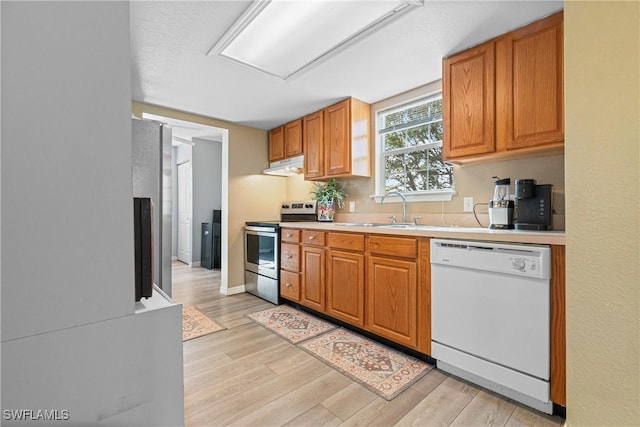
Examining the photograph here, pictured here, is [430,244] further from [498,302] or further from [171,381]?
[171,381]

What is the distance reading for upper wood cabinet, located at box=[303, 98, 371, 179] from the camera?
3.03m

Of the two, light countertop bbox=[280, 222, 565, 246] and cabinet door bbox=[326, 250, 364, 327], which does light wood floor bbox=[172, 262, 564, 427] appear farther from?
light countertop bbox=[280, 222, 565, 246]

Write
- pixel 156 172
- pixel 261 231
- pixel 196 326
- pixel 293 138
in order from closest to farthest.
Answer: pixel 156 172, pixel 196 326, pixel 261 231, pixel 293 138

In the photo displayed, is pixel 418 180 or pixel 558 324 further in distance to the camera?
pixel 418 180

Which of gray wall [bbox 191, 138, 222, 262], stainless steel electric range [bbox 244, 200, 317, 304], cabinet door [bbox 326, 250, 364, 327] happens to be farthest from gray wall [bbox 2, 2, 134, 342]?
gray wall [bbox 191, 138, 222, 262]

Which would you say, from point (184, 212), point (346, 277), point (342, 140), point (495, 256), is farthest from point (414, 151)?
point (184, 212)

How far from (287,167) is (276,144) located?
1.62ft

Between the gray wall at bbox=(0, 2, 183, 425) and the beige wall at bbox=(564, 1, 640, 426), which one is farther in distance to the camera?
the beige wall at bbox=(564, 1, 640, 426)

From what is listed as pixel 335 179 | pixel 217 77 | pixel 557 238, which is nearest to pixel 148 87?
pixel 217 77

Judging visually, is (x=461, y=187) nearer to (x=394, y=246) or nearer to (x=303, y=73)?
(x=394, y=246)

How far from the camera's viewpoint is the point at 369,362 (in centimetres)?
201

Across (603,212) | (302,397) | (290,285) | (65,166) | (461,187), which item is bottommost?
(302,397)

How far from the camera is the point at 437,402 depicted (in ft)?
5.23

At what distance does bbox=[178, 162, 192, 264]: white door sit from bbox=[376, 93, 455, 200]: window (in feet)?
13.7
